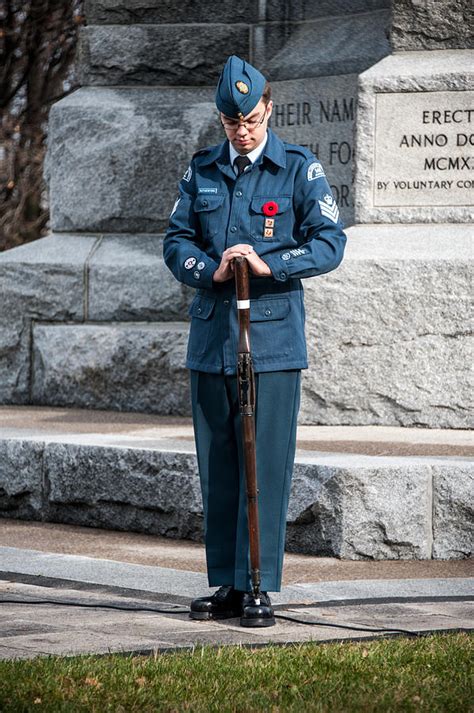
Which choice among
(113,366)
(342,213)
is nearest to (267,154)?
(342,213)

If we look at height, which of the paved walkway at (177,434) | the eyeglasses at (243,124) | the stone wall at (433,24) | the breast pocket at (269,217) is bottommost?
the paved walkway at (177,434)

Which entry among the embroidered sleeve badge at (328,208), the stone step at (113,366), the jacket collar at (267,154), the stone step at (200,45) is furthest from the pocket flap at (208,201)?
the stone step at (200,45)

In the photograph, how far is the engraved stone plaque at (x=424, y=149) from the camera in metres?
8.02

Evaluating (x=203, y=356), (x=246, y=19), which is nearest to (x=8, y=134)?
(x=246, y=19)

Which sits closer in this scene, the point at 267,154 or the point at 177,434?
the point at 267,154

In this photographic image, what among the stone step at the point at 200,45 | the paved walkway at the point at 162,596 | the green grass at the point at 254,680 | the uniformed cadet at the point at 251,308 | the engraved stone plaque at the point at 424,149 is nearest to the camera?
the green grass at the point at 254,680

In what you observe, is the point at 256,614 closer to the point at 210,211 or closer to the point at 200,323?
the point at 200,323

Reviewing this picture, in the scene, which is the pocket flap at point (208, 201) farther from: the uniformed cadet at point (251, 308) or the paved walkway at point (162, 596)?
the paved walkway at point (162, 596)

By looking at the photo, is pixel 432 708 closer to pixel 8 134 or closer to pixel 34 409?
pixel 34 409

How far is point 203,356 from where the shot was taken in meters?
5.09

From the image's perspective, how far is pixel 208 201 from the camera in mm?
5125

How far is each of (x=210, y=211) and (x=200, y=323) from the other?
375 mm

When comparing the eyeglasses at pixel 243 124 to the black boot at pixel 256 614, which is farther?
the eyeglasses at pixel 243 124

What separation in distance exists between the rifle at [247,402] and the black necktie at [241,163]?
38cm
